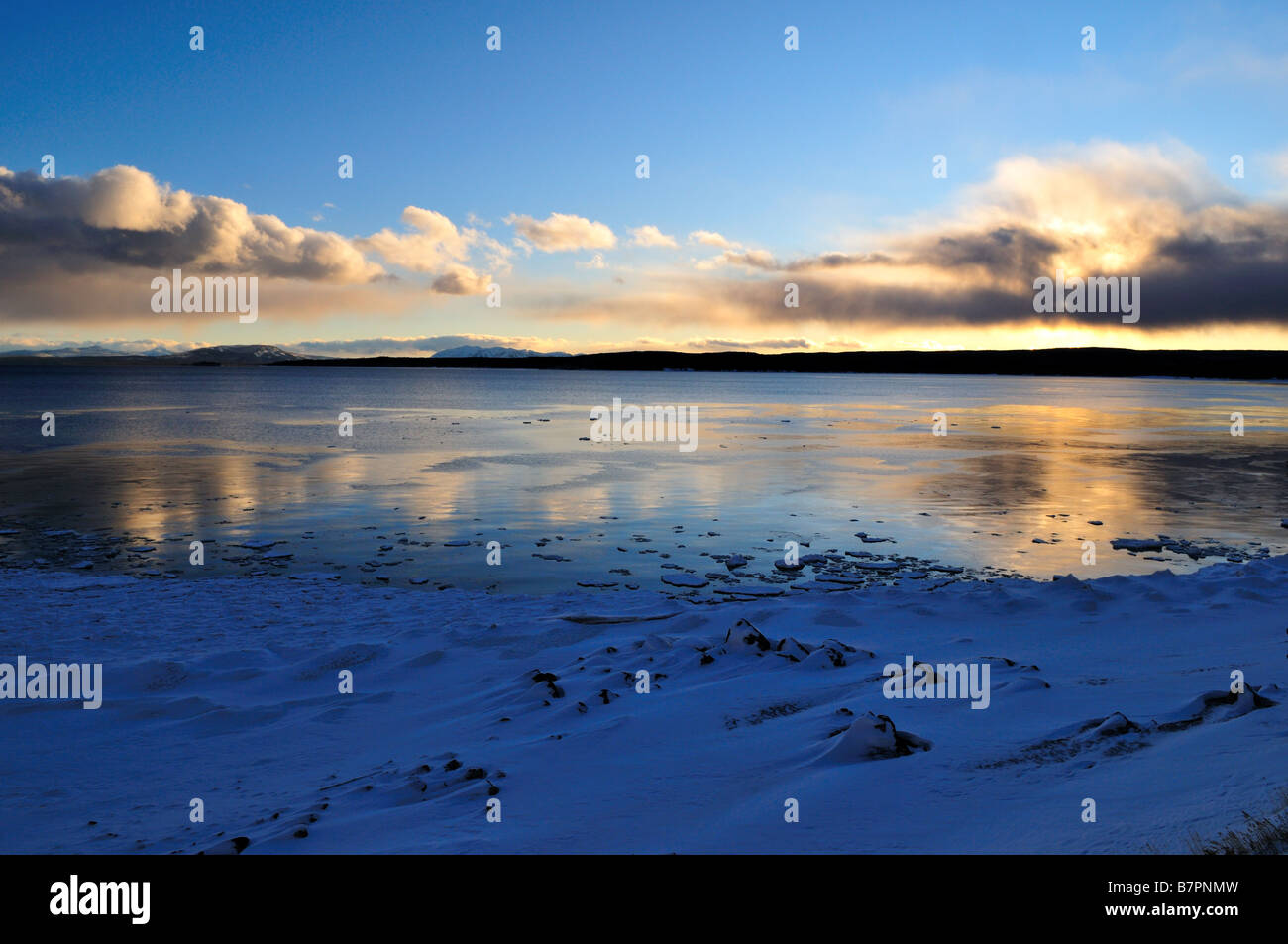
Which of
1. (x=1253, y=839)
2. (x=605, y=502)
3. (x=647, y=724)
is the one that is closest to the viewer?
(x=1253, y=839)

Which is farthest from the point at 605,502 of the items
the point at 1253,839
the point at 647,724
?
the point at 1253,839

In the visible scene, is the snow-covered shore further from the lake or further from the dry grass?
the lake

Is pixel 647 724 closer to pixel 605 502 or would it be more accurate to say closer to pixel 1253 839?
pixel 1253 839

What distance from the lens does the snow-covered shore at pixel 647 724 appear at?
16.5 feet

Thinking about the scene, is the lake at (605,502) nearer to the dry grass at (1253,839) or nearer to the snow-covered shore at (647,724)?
the snow-covered shore at (647,724)

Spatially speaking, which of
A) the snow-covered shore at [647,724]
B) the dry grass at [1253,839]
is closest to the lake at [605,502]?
the snow-covered shore at [647,724]

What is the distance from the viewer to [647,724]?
22.9 ft

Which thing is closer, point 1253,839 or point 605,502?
point 1253,839

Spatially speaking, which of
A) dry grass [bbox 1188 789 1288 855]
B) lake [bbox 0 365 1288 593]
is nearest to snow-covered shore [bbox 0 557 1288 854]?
dry grass [bbox 1188 789 1288 855]

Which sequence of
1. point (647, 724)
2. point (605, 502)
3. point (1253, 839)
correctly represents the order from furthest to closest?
point (605, 502) → point (647, 724) → point (1253, 839)

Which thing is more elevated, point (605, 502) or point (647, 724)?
point (605, 502)

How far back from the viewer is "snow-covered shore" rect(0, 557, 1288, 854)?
502cm
